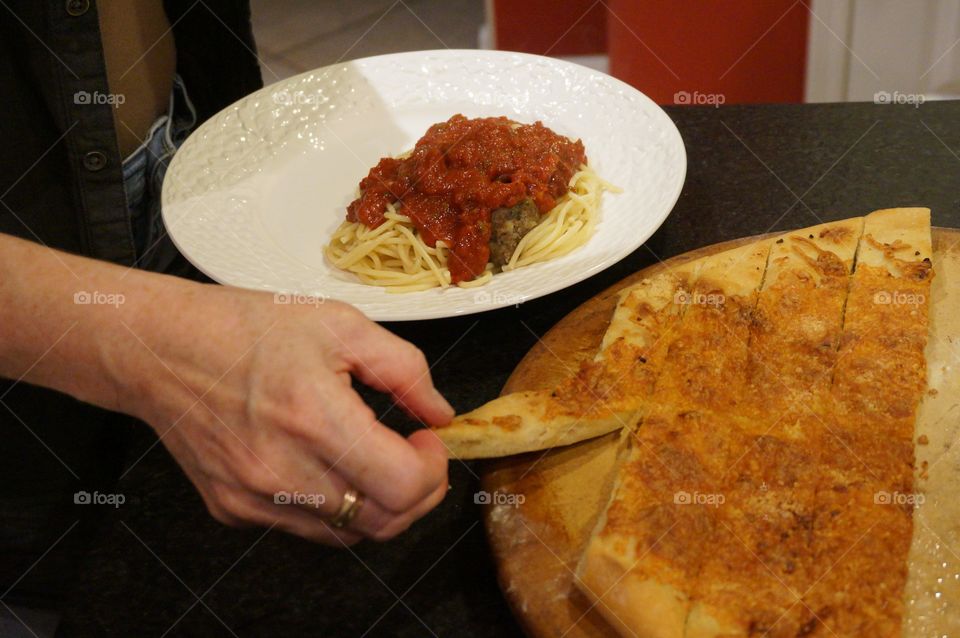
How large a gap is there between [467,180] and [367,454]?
5.08 feet

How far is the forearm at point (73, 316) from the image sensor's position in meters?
1.66

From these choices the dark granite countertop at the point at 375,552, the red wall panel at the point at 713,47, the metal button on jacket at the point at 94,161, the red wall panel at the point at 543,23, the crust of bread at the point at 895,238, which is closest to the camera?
the dark granite countertop at the point at 375,552

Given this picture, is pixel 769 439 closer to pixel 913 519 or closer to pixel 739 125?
pixel 913 519

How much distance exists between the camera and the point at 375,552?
1.96 meters

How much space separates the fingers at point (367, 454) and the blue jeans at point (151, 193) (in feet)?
5.63

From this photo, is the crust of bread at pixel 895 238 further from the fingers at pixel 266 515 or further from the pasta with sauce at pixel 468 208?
the fingers at pixel 266 515

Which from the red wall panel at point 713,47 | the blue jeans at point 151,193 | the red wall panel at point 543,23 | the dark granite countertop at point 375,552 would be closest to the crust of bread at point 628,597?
the dark granite countertop at point 375,552

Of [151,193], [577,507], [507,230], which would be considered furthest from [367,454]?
[151,193]

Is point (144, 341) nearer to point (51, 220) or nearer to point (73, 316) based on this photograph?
point (73, 316)

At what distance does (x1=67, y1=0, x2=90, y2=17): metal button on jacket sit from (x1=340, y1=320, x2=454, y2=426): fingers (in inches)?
58.9

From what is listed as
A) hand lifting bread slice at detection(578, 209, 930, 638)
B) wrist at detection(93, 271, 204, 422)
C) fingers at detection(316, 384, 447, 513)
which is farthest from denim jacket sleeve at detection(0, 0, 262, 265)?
hand lifting bread slice at detection(578, 209, 930, 638)

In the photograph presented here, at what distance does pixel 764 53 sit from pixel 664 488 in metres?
4.68

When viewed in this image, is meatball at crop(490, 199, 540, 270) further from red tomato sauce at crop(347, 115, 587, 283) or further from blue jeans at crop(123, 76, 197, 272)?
blue jeans at crop(123, 76, 197, 272)

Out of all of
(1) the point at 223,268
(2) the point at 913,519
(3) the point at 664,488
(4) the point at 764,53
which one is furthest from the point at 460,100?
(4) the point at 764,53
